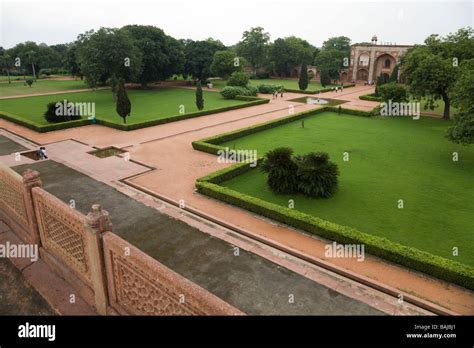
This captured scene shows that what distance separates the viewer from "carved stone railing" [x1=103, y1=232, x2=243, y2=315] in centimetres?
490

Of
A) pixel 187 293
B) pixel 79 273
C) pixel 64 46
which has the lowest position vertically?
pixel 79 273

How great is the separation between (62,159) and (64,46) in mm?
107691

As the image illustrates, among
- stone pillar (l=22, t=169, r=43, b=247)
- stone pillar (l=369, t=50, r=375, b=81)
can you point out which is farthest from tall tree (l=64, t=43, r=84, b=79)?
stone pillar (l=369, t=50, r=375, b=81)

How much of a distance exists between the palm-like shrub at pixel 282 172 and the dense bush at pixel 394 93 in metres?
21.8

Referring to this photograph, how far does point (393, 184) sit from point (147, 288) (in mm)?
12249

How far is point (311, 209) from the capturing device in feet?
40.3

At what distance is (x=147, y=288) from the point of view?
231 inches

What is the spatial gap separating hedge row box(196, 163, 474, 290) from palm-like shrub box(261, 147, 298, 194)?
1.78m

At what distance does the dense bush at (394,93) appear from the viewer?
30413 millimetres

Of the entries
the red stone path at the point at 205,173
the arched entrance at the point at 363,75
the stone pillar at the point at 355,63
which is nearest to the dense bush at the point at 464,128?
the red stone path at the point at 205,173

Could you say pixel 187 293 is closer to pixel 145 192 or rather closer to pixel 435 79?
pixel 145 192

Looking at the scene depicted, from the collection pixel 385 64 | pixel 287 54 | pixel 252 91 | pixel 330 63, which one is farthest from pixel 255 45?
pixel 252 91
